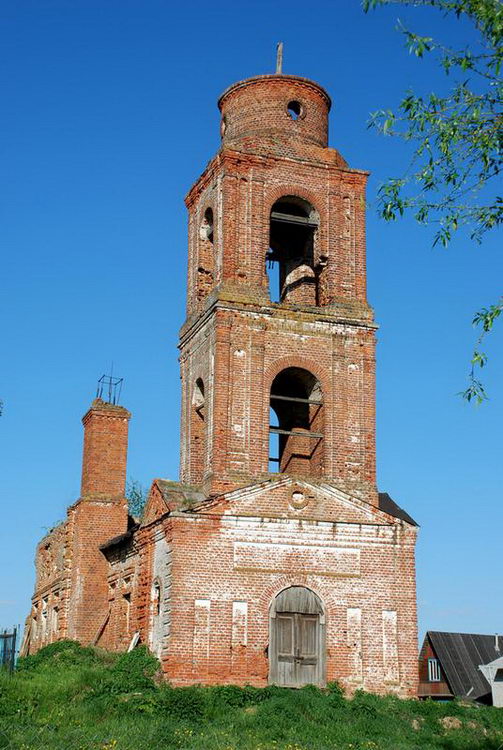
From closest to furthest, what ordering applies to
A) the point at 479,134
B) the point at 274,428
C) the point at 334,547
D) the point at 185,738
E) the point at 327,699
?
the point at 479,134 → the point at 185,738 → the point at 327,699 → the point at 334,547 → the point at 274,428

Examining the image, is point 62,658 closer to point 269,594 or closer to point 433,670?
point 269,594

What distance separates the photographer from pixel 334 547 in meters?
20.3

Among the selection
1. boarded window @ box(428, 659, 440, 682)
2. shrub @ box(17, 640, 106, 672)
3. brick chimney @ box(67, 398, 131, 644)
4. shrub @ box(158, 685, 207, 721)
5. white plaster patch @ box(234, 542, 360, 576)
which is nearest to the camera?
shrub @ box(158, 685, 207, 721)

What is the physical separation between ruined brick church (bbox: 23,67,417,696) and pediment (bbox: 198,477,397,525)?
29mm

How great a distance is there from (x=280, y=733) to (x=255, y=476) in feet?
→ 19.9

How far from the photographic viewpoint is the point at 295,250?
79.2 ft

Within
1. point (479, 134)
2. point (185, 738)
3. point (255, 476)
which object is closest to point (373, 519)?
point (255, 476)

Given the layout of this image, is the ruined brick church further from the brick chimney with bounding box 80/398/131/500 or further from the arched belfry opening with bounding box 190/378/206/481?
the brick chimney with bounding box 80/398/131/500

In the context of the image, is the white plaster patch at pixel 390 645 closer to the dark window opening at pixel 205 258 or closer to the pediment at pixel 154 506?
the pediment at pixel 154 506

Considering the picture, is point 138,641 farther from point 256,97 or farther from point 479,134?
point 479,134

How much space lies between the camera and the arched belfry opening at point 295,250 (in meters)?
23.1

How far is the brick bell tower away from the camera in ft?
68.8

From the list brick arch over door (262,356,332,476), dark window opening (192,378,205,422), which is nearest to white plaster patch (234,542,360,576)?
brick arch over door (262,356,332,476)

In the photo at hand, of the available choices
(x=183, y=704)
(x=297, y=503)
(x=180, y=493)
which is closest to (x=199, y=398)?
(x=180, y=493)
